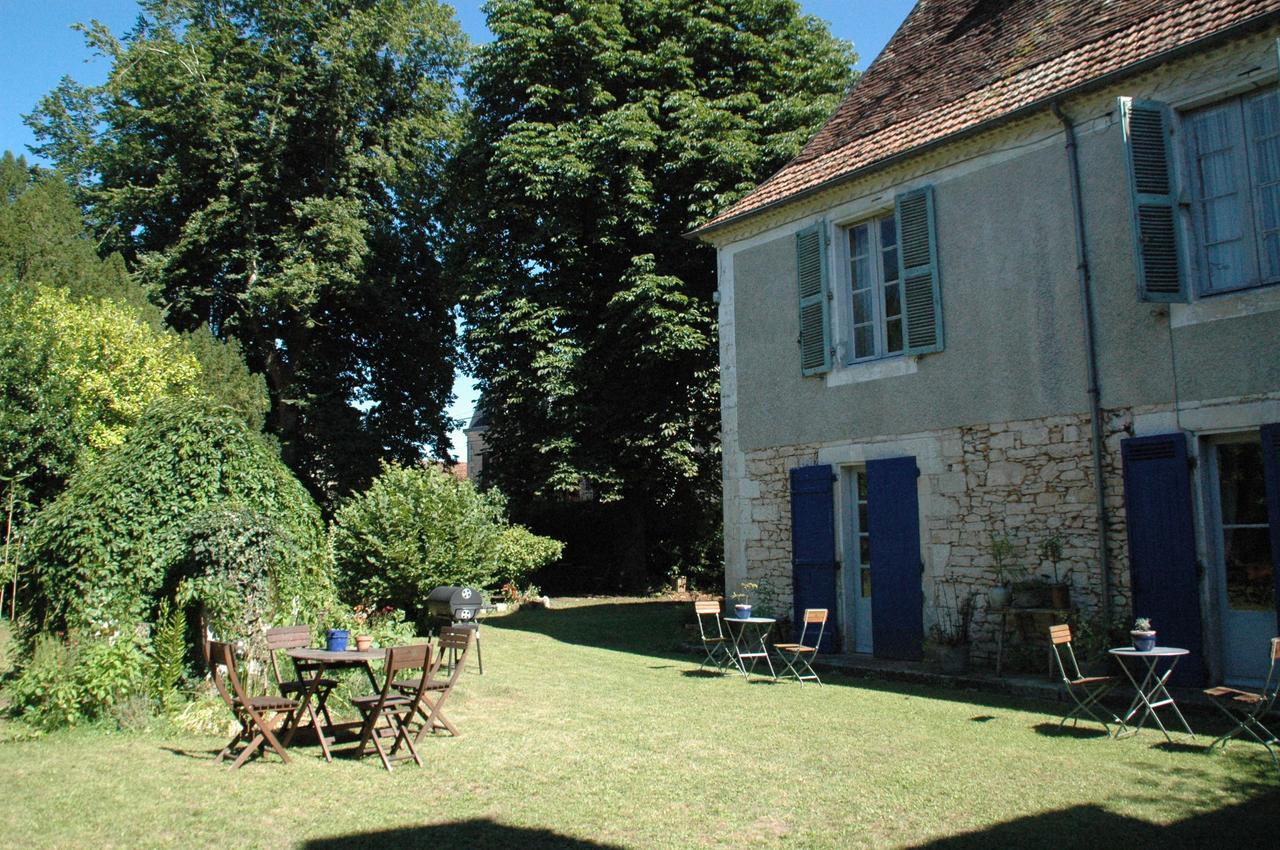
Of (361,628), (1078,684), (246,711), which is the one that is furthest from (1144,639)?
(361,628)

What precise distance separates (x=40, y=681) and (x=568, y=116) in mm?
15462

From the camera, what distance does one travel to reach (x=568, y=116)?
65.3 ft

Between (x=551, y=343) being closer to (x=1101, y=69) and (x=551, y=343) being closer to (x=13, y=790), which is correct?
(x=1101, y=69)

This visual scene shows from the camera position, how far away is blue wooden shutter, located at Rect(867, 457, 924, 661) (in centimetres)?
1033

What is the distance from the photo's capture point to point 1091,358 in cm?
884

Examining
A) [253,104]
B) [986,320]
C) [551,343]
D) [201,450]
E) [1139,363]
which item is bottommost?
[201,450]

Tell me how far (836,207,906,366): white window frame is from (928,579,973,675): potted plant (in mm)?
2713

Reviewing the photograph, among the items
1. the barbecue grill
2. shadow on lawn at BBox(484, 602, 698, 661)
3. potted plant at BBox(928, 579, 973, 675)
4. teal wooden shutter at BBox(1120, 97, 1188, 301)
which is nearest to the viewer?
teal wooden shutter at BBox(1120, 97, 1188, 301)

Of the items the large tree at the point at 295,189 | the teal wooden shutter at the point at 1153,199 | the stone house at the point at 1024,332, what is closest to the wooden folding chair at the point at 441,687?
the stone house at the point at 1024,332

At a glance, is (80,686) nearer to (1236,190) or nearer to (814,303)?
(814,303)

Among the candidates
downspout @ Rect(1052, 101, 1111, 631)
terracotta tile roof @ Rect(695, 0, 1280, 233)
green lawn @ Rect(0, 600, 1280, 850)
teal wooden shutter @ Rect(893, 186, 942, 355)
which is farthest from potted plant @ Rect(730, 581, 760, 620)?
terracotta tile roof @ Rect(695, 0, 1280, 233)

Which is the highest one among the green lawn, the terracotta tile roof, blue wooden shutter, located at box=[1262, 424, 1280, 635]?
the terracotta tile roof

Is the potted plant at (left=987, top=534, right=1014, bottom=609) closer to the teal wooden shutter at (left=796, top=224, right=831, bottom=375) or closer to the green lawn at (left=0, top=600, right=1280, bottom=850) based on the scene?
the green lawn at (left=0, top=600, right=1280, bottom=850)

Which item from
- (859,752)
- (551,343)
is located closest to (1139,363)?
(859,752)
